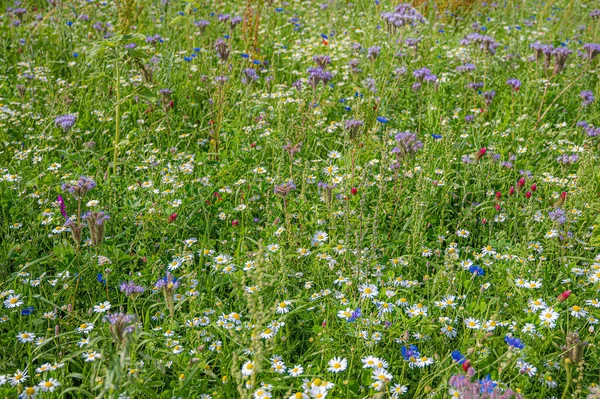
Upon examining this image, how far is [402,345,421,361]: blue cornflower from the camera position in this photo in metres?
2.18

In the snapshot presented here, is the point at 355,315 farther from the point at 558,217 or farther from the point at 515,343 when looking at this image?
the point at 558,217

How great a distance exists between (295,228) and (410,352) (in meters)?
1.02

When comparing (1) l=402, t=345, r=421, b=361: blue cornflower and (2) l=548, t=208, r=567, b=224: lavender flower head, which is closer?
(1) l=402, t=345, r=421, b=361: blue cornflower

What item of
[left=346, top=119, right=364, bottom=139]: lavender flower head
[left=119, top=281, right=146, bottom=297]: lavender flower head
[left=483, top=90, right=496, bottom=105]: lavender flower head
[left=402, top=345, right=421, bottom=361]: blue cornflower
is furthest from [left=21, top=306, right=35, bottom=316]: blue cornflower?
[left=483, top=90, right=496, bottom=105]: lavender flower head

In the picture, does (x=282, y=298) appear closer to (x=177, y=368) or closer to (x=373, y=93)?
(x=177, y=368)

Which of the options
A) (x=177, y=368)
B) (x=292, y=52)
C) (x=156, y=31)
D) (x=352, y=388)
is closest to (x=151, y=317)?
(x=177, y=368)

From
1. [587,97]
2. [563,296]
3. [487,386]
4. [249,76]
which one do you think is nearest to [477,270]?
[563,296]

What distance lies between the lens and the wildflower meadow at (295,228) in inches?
85.5

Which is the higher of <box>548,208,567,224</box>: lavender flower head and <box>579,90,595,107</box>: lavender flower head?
<box>579,90,595,107</box>: lavender flower head

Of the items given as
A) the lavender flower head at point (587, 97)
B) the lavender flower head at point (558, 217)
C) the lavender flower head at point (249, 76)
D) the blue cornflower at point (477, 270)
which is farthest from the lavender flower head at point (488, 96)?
the blue cornflower at point (477, 270)

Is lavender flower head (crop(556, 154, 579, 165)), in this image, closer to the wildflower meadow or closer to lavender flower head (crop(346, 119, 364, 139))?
the wildflower meadow

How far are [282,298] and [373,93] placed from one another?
7.73 ft

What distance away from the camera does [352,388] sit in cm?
213

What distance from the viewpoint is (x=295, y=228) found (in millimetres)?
2998
